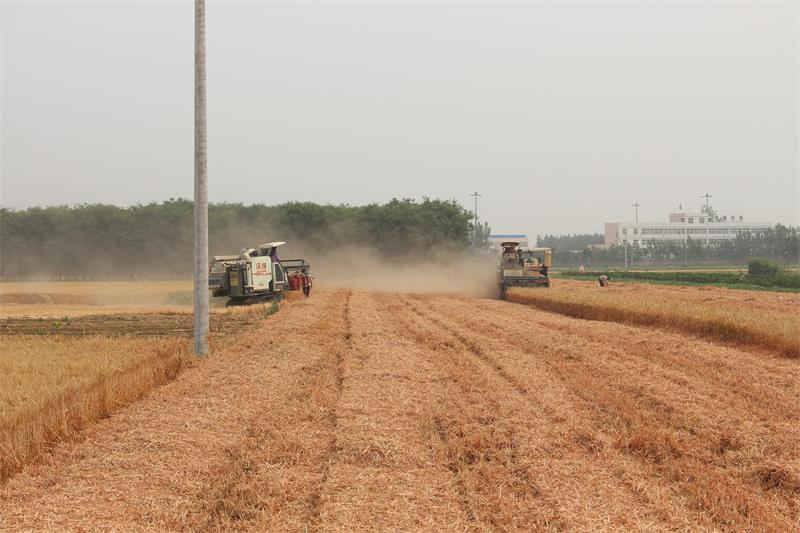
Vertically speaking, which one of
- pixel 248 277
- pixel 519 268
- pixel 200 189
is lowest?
pixel 248 277

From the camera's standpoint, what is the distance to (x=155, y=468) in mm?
5141

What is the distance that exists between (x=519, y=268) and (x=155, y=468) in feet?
77.5

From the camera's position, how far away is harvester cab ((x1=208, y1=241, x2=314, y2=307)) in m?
23.2

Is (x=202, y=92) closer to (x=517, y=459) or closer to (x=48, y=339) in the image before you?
(x=48, y=339)

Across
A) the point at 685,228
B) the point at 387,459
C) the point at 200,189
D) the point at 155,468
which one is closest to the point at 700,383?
the point at 387,459

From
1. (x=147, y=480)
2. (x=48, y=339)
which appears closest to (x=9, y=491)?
(x=147, y=480)

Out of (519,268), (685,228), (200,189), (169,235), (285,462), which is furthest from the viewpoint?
(685,228)

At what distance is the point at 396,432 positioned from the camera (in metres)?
6.17

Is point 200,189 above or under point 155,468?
above

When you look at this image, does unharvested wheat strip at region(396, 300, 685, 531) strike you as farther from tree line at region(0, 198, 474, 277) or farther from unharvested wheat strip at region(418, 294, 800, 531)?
tree line at region(0, 198, 474, 277)

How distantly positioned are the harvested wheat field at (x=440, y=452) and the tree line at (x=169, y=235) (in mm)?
51914

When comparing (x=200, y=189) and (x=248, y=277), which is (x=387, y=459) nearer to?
(x=200, y=189)

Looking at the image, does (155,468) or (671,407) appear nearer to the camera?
(155,468)

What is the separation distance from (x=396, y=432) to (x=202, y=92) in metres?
9.20
